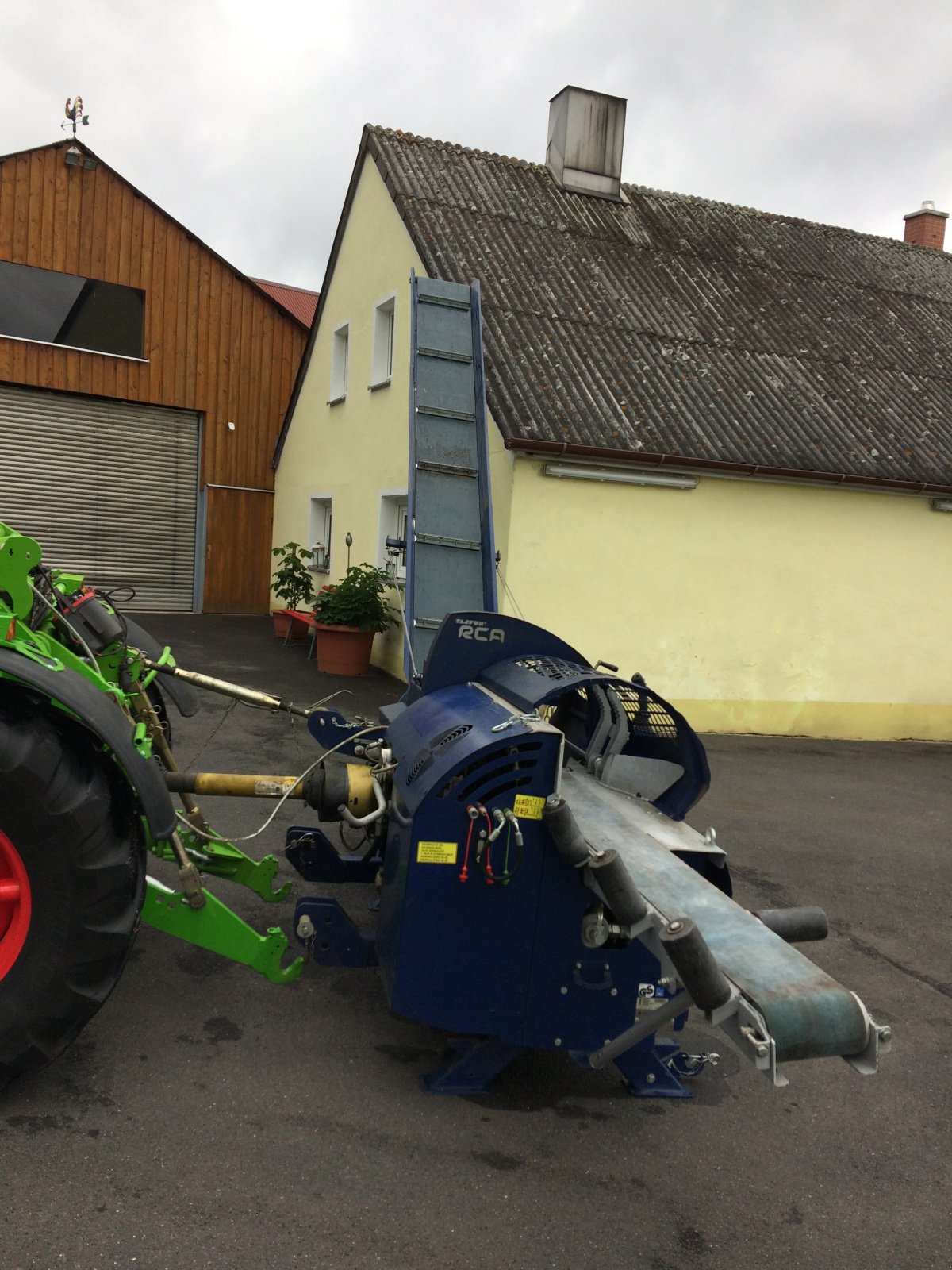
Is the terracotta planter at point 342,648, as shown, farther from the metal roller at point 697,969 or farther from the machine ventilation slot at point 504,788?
the metal roller at point 697,969

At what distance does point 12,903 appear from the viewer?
2.77 meters

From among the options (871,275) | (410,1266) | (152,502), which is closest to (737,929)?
(410,1266)

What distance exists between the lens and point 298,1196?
253 centimetres

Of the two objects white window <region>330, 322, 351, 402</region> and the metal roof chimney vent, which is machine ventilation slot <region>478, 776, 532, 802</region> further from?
the metal roof chimney vent

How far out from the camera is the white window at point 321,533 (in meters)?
14.5

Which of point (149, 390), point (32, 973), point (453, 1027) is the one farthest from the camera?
point (149, 390)

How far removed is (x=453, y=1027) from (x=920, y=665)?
9.43 m

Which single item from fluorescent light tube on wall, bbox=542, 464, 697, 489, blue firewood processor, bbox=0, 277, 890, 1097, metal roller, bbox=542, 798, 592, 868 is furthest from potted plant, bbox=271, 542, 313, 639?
metal roller, bbox=542, 798, 592, 868

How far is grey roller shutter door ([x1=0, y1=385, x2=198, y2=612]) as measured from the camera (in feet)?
49.9

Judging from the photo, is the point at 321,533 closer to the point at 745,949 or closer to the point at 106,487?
the point at 106,487

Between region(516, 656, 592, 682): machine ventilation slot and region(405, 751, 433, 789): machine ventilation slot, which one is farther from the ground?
region(516, 656, 592, 682): machine ventilation slot

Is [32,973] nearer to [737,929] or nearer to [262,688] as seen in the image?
[737,929]

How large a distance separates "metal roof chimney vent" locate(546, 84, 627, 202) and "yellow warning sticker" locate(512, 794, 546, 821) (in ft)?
41.6

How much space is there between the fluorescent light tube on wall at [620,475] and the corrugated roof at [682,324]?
283 millimetres
